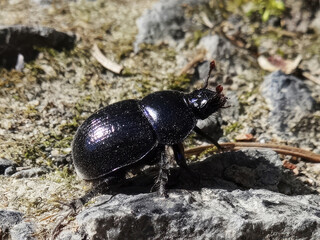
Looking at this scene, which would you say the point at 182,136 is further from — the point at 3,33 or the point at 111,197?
the point at 3,33

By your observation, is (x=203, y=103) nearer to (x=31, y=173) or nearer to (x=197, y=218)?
(x=197, y=218)

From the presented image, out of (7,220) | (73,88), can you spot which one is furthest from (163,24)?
(7,220)

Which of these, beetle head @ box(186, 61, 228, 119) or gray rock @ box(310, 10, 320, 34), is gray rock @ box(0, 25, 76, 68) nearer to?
beetle head @ box(186, 61, 228, 119)

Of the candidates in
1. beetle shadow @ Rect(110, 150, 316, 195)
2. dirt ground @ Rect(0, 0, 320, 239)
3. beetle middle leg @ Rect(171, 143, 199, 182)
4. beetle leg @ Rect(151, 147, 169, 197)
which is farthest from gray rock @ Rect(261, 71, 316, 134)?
beetle leg @ Rect(151, 147, 169, 197)

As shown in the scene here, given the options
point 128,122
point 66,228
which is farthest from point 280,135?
point 66,228

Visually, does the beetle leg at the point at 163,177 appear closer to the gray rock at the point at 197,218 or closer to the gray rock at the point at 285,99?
the gray rock at the point at 197,218
